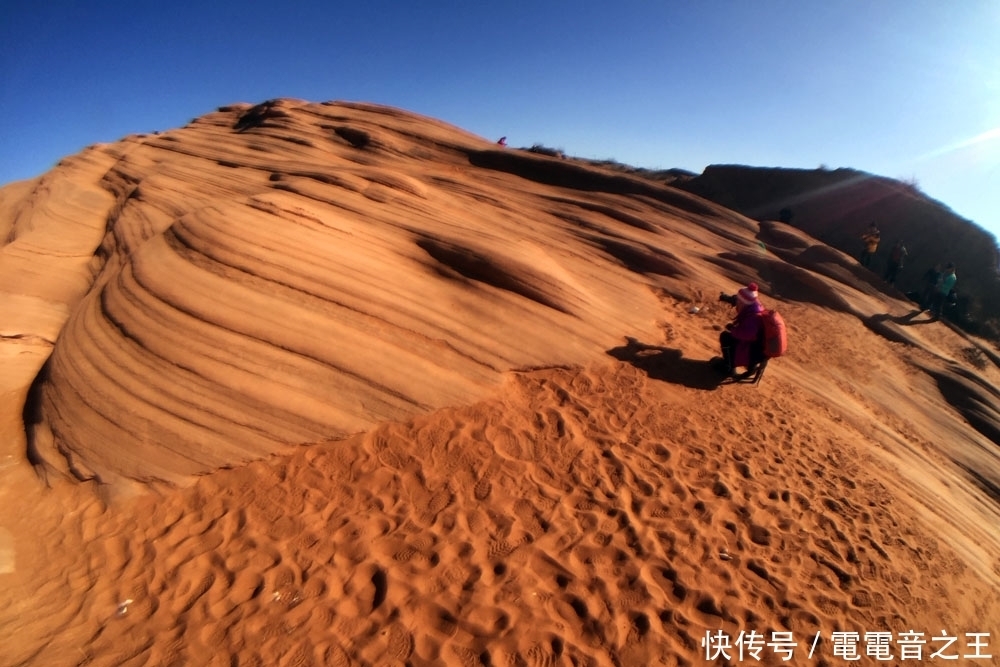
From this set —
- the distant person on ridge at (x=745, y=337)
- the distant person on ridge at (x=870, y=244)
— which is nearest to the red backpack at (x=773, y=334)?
the distant person on ridge at (x=745, y=337)

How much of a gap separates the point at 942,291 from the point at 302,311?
15921 mm

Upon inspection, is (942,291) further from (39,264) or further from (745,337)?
(39,264)

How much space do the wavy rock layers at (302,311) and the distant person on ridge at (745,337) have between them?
1.52 m

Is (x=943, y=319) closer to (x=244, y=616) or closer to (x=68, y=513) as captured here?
(x=244, y=616)

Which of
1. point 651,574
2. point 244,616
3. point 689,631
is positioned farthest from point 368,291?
point 689,631

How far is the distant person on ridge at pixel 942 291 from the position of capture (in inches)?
508

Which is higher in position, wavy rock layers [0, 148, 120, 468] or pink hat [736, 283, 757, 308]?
pink hat [736, 283, 757, 308]

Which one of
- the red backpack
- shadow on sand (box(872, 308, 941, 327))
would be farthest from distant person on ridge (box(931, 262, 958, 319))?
the red backpack

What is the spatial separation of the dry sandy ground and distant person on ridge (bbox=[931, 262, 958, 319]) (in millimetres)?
3935

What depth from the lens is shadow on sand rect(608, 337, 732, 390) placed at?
7.23 meters

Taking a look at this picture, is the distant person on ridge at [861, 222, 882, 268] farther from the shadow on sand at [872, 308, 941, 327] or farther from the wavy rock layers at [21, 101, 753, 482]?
the wavy rock layers at [21, 101, 753, 482]

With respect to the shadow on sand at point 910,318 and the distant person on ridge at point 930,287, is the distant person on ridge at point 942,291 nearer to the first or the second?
the shadow on sand at point 910,318

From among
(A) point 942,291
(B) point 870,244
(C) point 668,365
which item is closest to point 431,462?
(C) point 668,365

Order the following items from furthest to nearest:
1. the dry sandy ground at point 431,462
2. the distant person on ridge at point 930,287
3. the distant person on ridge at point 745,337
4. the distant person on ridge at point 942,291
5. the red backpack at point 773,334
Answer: the distant person on ridge at point 930,287 < the distant person on ridge at point 942,291 < the distant person on ridge at point 745,337 < the red backpack at point 773,334 < the dry sandy ground at point 431,462
